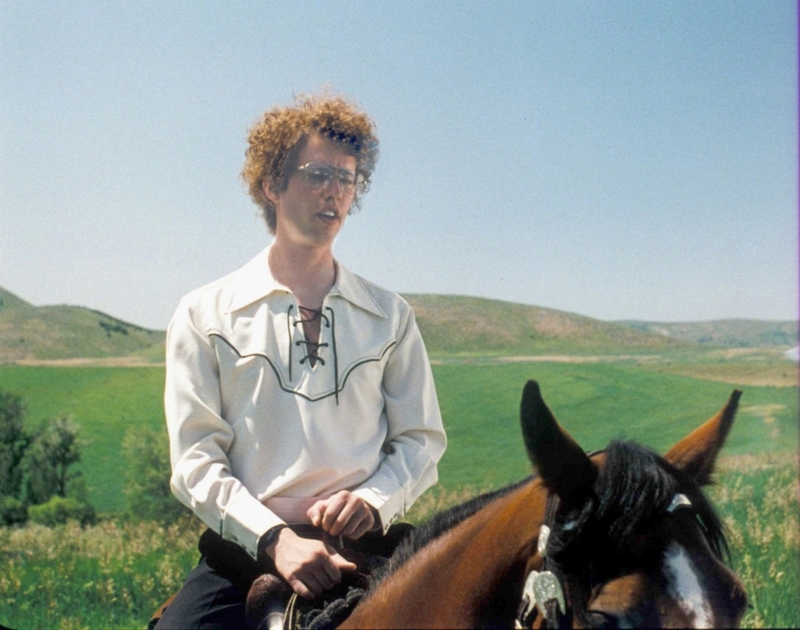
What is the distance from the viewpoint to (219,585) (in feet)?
6.00

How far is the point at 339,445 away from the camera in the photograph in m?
1.91

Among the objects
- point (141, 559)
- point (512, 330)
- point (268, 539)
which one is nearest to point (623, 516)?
point (268, 539)

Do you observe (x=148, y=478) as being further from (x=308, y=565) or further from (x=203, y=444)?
(x=308, y=565)

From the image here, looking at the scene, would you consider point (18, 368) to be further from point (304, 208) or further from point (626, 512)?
point (626, 512)

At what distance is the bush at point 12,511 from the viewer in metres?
3.50

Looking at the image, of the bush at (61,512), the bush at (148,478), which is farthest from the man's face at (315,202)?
the bush at (61,512)

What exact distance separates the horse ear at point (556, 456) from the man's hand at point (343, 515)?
677 millimetres

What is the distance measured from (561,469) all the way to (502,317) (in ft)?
4.21

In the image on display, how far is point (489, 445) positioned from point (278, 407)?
4.06 feet

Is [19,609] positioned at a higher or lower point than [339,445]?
lower

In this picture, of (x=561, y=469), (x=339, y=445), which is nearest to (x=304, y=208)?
(x=339, y=445)

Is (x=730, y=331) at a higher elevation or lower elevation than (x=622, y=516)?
higher

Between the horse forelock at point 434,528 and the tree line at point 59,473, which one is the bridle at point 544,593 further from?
the tree line at point 59,473

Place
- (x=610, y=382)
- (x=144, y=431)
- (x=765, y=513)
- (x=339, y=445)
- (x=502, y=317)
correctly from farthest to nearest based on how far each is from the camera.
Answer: (x=144, y=431), (x=610, y=382), (x=502, y=317), (x=765, y=513), (x=339, y=445)
